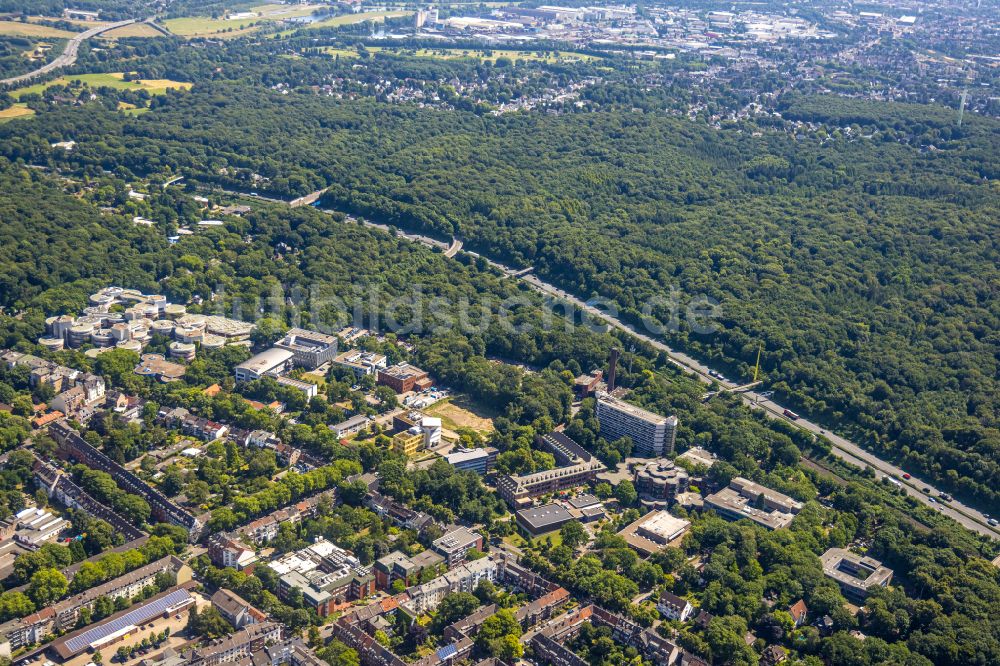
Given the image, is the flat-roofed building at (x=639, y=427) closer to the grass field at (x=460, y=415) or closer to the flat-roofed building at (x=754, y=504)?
the flat-roofed building at (x=754, y=504)

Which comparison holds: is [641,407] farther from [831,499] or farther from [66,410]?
[66,410]

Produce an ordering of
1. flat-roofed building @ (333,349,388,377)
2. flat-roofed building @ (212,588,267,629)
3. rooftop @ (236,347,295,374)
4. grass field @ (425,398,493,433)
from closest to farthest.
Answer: flat-roofed building @ (212,588,267,629) < grass field @ (425,398,493,433) < rooftop @ (236,347,295,374) < flat-roofed building @ (333,349,388,377)

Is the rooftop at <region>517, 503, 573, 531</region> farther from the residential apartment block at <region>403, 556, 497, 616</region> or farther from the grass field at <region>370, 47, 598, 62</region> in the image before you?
the grass field at <region>370, 47, 598, 62</region>

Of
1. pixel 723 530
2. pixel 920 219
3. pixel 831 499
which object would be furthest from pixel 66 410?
pixel 920 219

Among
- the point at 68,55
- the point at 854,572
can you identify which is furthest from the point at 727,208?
the point at 68,55

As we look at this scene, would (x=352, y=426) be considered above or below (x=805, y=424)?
above

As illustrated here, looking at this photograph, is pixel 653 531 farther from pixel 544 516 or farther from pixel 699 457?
pixel 699 457

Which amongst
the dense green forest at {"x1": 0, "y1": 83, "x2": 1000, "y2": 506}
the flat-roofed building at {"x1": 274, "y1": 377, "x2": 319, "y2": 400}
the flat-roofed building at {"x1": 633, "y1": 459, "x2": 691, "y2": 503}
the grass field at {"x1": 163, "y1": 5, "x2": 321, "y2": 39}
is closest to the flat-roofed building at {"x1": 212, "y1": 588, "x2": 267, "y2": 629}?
the flat-roofed building at {"x1": 274, "y1": 377, "x2": 319, "y2": 400}
